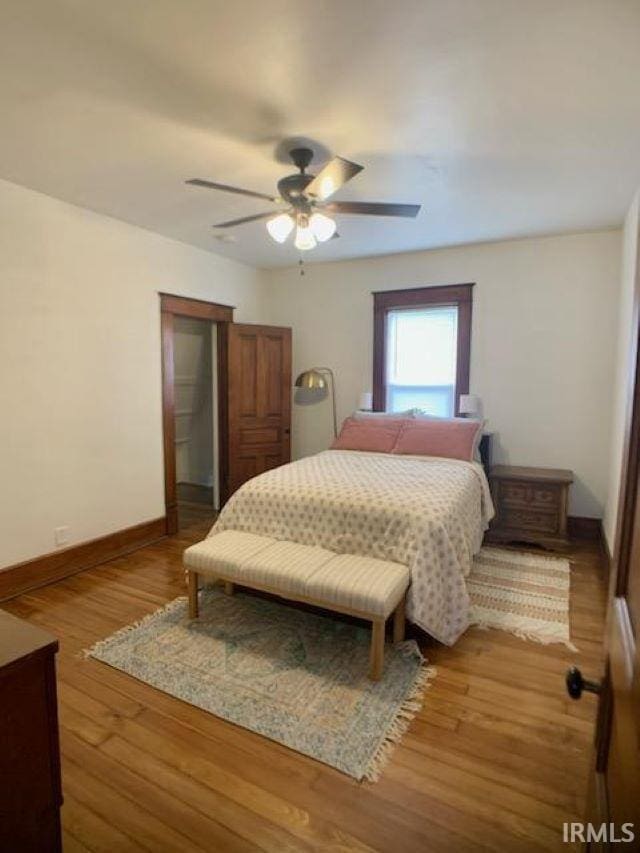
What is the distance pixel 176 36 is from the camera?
5.23ft

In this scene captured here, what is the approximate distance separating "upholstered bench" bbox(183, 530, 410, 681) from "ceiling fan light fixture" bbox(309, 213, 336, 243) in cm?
173

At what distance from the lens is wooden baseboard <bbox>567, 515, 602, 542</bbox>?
3.85m

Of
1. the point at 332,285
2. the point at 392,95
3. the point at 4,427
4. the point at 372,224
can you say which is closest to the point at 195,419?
the point at 332,285

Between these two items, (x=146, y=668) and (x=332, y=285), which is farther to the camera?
(x=332, y=285)

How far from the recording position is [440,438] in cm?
370

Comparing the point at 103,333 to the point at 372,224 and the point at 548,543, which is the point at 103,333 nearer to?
the point at 372,224

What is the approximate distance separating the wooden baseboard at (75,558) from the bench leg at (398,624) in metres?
2.32

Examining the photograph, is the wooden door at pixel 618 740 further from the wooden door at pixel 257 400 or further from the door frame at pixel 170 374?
the wooden door at pixel 257 400

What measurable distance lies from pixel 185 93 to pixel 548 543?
3793mm

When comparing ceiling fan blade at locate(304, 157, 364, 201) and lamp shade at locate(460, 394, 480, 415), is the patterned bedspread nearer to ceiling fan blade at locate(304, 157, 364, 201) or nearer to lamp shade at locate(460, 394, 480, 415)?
lamp shade at locate(460, 394, 480, 415)

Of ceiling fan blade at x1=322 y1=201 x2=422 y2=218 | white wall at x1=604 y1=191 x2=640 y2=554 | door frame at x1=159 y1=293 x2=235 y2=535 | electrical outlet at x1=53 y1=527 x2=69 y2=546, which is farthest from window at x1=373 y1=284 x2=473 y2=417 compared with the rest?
electrical outlet at x1=53 y1=527 x2=69 y2=546

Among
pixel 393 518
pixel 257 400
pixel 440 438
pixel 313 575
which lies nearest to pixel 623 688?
pixel 313 575

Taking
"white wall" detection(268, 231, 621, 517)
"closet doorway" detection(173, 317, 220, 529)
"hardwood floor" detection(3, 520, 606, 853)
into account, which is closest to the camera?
"hardwood floor" detection(3, 520, 606, 853)

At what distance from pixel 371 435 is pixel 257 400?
1.39m
